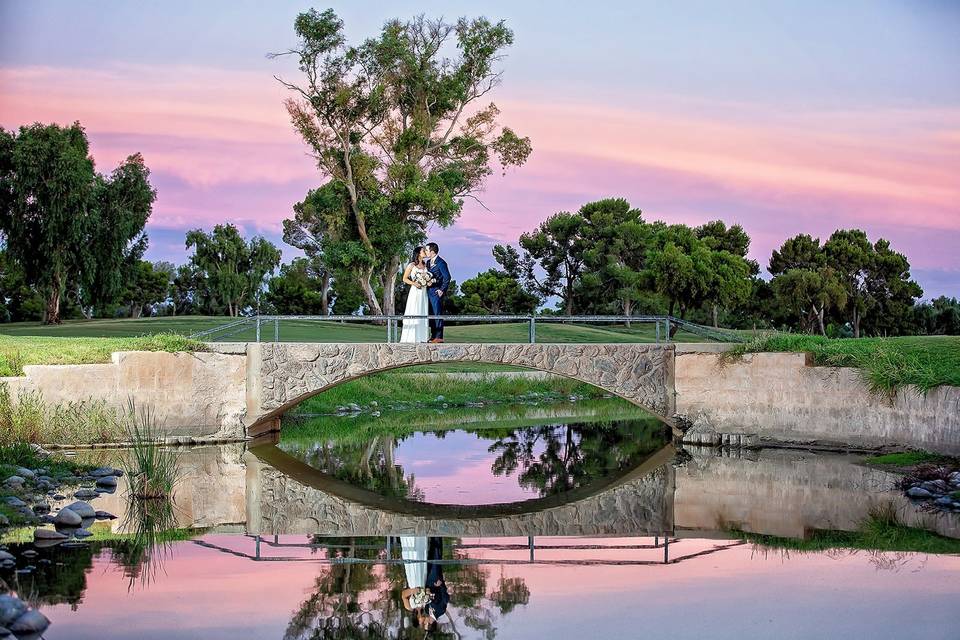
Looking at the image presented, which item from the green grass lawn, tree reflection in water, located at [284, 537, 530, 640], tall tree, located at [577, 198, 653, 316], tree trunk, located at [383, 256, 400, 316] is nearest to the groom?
tree reflection in water, located at [284, 537, 530, 640]

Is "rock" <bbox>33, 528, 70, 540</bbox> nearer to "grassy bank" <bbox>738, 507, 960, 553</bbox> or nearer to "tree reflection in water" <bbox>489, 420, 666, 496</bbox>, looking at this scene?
"tree reflection in water" <bbox>489, 420, 666, 496</bbox>

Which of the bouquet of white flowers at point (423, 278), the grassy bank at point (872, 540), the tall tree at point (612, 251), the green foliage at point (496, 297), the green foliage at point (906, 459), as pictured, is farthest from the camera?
the green foliage at point (496, 297)

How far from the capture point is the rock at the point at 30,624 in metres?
8.63

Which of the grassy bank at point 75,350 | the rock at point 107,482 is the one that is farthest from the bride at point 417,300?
the rock at point 107,482

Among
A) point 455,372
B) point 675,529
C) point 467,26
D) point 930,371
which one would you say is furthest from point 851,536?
point 467,26

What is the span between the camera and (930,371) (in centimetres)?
1930

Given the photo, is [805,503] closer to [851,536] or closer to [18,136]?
[851,536]

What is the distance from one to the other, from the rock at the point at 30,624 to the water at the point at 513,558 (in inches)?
5.0

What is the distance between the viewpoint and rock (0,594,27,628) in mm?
8633

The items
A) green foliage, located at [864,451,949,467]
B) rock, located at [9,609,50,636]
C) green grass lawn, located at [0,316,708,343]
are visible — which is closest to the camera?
rock, located at [9,609,50,636]

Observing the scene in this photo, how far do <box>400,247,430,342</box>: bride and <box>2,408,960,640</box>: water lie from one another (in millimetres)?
3410

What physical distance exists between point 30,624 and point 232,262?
212 ft

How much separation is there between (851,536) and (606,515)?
3305 mm

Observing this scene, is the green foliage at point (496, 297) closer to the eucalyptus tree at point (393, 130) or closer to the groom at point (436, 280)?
the eucalyptus tree at point (393, 130)
